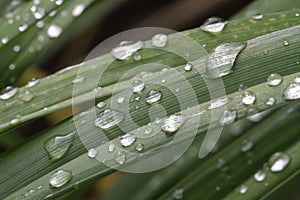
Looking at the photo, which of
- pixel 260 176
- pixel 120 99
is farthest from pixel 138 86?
pixel 260 176

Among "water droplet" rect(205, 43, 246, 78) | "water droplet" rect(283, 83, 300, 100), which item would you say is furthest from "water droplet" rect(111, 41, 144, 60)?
"water droplet" rect(283, 83, 300, 100)

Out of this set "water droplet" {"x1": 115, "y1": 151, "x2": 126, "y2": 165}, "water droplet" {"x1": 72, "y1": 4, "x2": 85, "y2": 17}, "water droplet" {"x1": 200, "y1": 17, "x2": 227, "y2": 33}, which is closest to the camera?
"water droplet" {"x1": 115, "y1": 151, "x2": 126, "y2": 165}

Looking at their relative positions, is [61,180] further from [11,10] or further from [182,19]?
[182,19]

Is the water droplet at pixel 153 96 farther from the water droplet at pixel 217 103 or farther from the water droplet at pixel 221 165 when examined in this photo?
the water droplet at pixel 221 165

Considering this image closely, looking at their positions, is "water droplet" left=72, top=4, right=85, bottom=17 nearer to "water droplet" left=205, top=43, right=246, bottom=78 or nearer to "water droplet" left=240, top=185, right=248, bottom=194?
"water droplet" left=205, top=43, right=246, bottom=78

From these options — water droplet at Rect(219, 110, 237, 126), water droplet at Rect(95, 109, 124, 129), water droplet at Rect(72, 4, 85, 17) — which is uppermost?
water droplet at Rect(72, 4, 85, 17)

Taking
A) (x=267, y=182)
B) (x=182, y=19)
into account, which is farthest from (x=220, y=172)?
(x=182, y=19)

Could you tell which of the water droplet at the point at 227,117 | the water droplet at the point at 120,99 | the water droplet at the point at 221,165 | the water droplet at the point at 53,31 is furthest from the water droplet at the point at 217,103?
the water droplet at the point at 53,31
